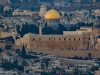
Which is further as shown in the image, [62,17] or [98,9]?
[98,9]

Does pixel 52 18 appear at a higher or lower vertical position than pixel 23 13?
higher

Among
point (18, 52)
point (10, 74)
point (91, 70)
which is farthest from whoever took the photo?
point (18, 52)

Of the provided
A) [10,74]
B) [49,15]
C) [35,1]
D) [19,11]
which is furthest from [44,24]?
[35,1]

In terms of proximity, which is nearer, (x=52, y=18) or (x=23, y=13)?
(x=52, y=18)

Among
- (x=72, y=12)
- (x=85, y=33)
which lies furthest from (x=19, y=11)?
(x=85, y=33)

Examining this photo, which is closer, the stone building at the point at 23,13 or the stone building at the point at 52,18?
the stone building at the point at 52,18

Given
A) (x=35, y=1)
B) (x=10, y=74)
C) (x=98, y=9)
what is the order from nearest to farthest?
(x=10, y=74) < (x=98, y=9) < (x=35, y=1)

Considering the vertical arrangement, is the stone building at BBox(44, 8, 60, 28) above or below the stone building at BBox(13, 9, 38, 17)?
above

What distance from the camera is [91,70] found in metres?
67.6

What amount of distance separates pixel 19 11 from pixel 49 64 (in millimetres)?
36367

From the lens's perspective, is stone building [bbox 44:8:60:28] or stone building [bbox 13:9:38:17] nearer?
stone building [bbox 44:8:60:28]

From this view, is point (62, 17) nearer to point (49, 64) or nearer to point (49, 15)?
point (49, 15)

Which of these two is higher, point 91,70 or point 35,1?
point 91,70

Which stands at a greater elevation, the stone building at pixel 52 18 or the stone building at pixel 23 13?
the stone building at pixel 52 18
